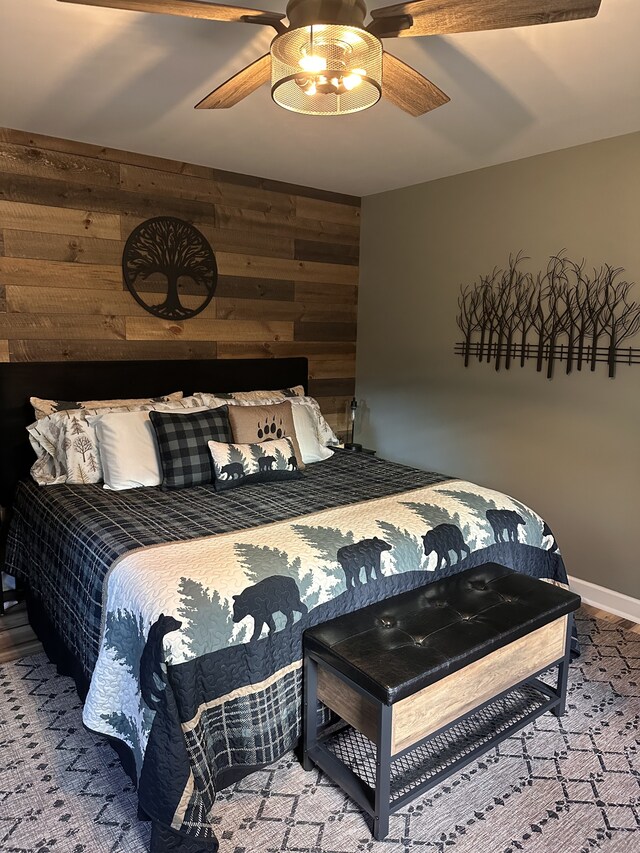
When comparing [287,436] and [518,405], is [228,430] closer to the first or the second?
[287,436]

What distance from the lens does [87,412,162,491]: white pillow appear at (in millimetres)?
Answer: 2857

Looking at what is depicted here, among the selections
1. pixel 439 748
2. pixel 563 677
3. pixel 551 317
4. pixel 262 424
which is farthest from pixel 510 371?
pixel 439 748

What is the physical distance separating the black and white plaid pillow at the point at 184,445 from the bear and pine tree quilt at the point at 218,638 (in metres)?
0.76

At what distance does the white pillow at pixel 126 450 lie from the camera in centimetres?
286

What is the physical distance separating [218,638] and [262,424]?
5.11ft

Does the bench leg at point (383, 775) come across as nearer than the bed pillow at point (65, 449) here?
Yes

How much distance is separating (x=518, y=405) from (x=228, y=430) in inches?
68.7

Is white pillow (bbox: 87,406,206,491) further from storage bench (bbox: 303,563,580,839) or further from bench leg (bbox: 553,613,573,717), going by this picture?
bench leg (bbox: 553,613,573,717)

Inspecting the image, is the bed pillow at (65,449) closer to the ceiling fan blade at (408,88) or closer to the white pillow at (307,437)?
the white pillow at (307,437)

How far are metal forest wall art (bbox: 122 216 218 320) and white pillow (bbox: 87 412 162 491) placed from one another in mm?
950

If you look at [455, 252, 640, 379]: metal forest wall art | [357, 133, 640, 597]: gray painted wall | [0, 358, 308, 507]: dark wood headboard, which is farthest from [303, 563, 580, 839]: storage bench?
[0, 358, 308, 507]: dark wood headboard

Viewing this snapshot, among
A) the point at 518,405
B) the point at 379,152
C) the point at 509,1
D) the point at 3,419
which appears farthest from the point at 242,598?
the point at 379,152

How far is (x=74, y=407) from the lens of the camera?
3143 millimetres

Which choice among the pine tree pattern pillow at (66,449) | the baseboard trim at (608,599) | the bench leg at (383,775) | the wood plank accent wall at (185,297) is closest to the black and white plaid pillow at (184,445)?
the pine tree pattern pillow at (66,449)
